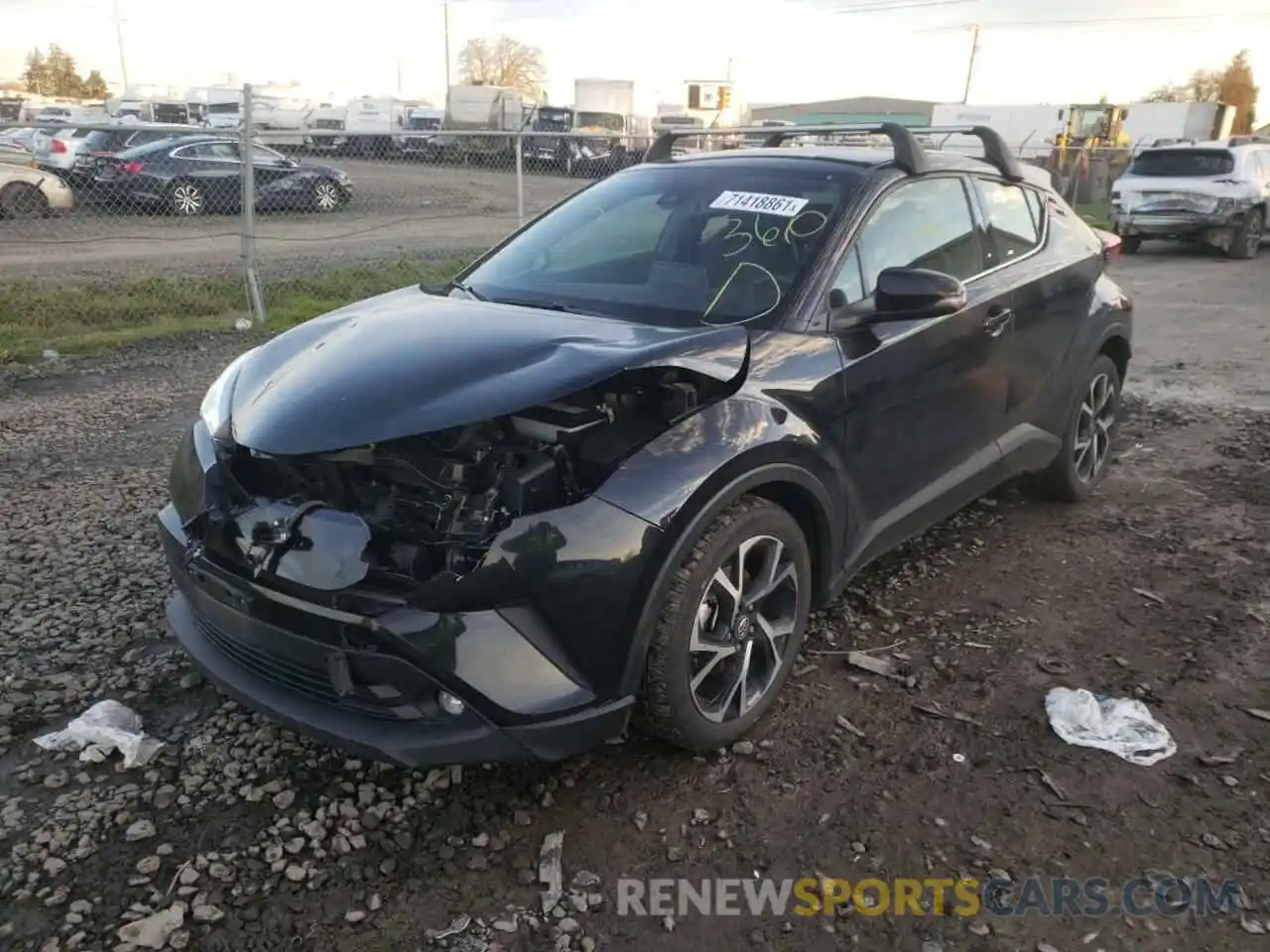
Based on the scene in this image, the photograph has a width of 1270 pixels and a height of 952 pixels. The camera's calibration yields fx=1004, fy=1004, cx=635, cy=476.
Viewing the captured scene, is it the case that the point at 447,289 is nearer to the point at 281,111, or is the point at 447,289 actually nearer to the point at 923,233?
the point at 923,233

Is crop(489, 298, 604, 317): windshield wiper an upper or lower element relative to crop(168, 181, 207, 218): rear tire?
upper

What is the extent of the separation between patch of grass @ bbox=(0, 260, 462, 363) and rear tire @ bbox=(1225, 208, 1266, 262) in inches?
490

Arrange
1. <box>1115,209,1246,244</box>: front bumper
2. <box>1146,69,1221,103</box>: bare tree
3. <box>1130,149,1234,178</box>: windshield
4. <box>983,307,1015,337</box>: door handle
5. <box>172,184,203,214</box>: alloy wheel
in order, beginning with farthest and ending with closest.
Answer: <box>1146,69,1221,103</box>: bare tree, <box>1130,149,1234,178</box>: windshield, <box>1115,209,1246,244</box>: front bumper, <box>172,184,203,214</box>: alloy wheel, <box>983,307,1015,337</box>: door handle

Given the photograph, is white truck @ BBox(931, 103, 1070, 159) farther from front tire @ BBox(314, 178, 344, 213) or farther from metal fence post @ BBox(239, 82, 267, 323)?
metal fence post @ BBox(239, 82, 267, 323)

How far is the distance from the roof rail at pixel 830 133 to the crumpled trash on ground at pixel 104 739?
308cm

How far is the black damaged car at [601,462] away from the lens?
97.3 inches

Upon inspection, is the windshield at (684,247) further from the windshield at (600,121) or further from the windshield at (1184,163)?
the windshield at (600,121)

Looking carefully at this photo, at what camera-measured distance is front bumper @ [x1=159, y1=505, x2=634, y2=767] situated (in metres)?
2.41

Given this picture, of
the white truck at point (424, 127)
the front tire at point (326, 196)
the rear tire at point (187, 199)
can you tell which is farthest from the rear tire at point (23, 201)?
the white truck at point (424, 127)

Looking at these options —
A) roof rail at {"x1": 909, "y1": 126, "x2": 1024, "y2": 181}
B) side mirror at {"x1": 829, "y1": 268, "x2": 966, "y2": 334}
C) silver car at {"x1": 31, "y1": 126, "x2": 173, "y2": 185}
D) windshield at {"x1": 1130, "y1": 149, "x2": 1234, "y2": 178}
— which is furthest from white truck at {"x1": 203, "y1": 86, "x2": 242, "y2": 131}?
side mirror at {"x1": 829, "y1": 268, "x2": 966, "y2": 334}

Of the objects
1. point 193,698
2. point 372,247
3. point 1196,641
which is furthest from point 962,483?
point 372,247

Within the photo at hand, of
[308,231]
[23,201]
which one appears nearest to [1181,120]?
[308,231]

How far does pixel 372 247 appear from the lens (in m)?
14.0

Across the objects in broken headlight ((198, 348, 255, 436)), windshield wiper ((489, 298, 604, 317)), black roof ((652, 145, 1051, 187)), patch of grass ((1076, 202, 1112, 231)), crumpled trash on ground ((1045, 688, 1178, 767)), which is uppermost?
black roof ((652, 145, 1051, 187))
